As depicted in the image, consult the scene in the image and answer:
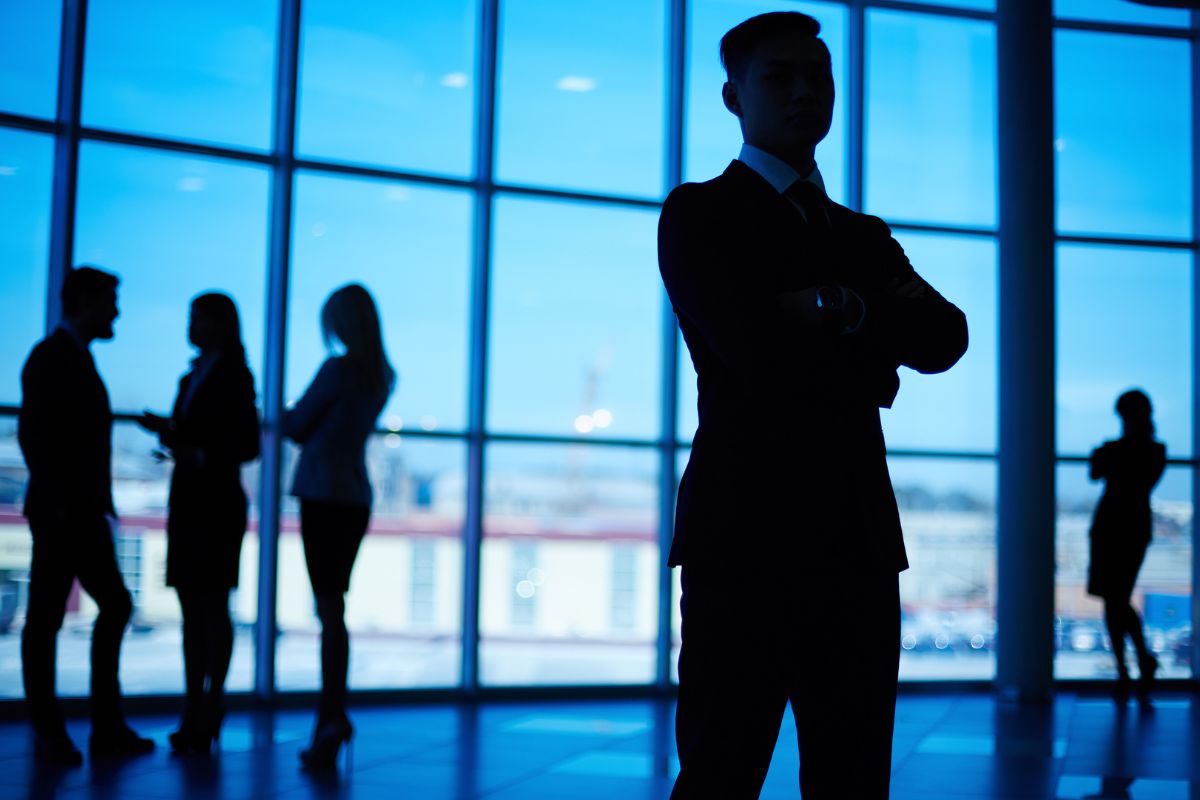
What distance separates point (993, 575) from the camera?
25.2 ft

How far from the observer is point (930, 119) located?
7.76m

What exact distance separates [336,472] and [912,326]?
2.96 metres

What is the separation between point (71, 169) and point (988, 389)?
5150 millimetres

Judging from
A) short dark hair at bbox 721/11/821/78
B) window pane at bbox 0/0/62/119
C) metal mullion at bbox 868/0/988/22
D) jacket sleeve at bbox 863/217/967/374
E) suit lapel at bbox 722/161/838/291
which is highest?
metal mullion at bbox 868/0/988/22

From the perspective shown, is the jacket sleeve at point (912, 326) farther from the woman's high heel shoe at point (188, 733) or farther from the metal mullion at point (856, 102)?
the metal mullion at point (856, 102)

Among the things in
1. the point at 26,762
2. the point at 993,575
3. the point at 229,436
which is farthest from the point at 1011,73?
the point at 26,762

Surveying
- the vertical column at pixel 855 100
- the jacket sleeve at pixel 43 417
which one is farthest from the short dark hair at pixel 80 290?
the vertical column at pixel 855 100

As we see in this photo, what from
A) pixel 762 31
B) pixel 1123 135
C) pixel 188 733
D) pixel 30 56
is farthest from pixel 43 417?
pixel 1123 135

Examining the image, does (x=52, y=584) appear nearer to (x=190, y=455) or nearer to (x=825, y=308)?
(x=190, y=455)

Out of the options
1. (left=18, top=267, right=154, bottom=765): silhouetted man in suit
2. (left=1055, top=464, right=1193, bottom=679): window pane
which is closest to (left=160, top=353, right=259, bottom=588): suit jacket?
(left=18, top=267, right=154, bottom=765): silhouetted man in suit

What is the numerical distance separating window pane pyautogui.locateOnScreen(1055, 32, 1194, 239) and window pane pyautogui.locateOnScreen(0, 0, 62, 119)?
18.6ft

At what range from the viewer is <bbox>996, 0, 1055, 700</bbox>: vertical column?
6.59m

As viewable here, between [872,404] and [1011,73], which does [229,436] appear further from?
[1011,73]

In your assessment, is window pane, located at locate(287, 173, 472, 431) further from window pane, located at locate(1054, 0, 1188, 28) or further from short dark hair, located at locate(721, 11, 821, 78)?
short dark hair, located at locate(721, 11, 821, 78)
